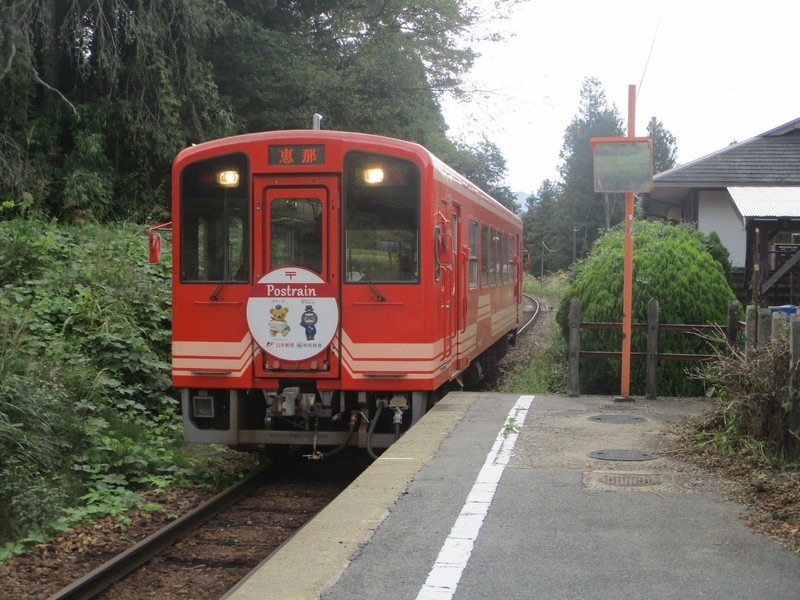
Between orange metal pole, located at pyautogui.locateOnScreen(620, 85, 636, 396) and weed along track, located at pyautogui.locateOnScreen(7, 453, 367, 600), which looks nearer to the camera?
weed along track, located at pyautogui.locateOnScreen(7, 453, 367, 600)

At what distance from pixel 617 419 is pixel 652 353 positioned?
1.62 metres

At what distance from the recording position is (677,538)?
516cm

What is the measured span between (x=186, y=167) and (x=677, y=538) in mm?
5459

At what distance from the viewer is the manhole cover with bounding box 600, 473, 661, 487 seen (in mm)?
6459

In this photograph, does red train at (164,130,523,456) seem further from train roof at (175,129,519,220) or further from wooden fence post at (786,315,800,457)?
wooden fence post at (786,315,800,457)

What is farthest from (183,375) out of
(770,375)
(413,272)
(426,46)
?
(426,46)

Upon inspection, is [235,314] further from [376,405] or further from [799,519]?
[799,519]

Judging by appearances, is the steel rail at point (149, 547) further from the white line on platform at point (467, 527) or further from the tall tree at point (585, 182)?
the tall tree at point (585, 182)

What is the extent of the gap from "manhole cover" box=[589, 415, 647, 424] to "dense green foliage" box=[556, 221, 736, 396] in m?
2.13

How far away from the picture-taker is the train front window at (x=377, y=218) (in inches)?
323

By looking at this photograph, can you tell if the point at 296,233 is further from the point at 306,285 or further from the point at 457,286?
the point at 457,286

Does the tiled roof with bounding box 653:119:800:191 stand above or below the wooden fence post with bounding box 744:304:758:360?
above

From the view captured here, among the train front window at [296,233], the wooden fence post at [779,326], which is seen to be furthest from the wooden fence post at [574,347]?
the train front window at [296,233]

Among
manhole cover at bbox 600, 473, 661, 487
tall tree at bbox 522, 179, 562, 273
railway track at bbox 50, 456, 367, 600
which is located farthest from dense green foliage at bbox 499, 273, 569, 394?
tall tree at bbox 522, 179, 562, 273
